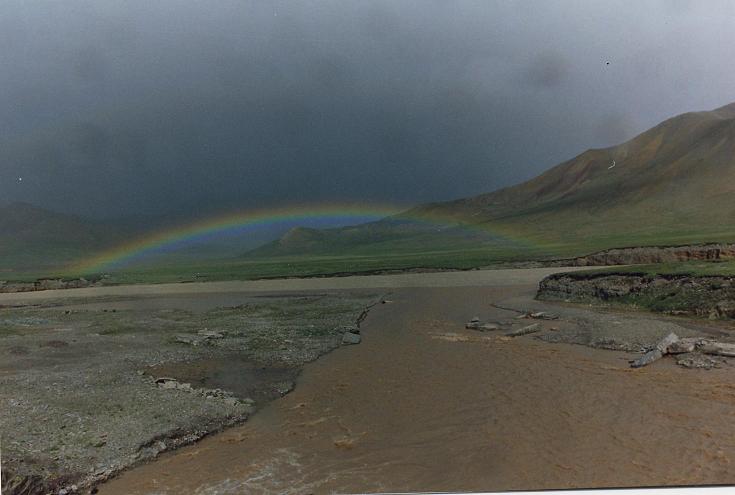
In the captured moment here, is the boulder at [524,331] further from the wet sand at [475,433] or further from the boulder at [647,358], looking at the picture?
the boulder at [647,358]

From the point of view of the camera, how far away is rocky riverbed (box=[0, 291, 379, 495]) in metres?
8.83

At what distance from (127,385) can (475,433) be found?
10841 mm

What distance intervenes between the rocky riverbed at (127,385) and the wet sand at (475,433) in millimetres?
881

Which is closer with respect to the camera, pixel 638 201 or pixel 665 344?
pixel 665 344

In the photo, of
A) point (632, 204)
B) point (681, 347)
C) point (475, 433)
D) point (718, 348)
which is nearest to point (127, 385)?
point (475, 433)

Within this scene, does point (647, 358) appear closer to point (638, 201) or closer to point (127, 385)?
point (127, 385)

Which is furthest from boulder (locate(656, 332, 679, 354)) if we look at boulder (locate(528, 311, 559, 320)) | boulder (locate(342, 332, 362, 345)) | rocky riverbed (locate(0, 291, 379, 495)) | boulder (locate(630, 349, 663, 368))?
rocky riverbed (locate(0, 291, 379, 495))

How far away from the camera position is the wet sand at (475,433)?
807 cm

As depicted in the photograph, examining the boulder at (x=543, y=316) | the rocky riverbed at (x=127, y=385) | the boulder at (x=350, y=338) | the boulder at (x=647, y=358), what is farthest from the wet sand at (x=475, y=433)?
the boulder at (x=543, y=316)

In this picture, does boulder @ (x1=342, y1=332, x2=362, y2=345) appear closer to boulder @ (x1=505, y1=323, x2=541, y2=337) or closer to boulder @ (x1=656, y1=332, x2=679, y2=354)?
boulder @ (x1=505, y1=323, x2=541, y2=337)

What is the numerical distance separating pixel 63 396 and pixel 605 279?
31.1 metres

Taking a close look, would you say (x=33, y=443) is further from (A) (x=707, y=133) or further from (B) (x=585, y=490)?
(A) (x=707, y=133)

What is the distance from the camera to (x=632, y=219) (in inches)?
4966

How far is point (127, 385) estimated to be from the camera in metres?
13.6
